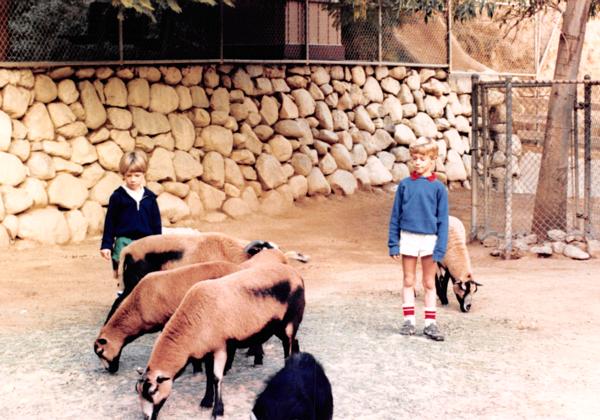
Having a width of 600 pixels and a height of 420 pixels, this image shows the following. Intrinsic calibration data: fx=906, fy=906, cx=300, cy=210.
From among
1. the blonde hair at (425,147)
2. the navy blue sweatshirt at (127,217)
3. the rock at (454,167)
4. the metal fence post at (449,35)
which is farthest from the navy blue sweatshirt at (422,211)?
the rock at (454,167)

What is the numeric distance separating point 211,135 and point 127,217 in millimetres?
6408

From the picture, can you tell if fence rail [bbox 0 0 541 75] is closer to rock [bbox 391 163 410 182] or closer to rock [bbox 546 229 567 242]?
rock [bbox 391 163 410 182]

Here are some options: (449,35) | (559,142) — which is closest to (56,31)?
(559,142)

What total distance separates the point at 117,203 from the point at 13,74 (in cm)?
491

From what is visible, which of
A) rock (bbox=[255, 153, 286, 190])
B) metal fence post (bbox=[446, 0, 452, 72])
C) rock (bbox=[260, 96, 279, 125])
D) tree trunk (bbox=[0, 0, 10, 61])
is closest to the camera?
tree trunk (bbox=[0, 0, 10, 61])

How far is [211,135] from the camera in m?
13.3

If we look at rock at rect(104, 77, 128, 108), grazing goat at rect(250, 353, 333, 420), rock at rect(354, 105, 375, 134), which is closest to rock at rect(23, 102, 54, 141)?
rock at rect(104, 77, 128, 108)

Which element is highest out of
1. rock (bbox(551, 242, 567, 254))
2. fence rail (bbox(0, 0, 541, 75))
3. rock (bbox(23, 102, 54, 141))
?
fence rail (bbox(0, 0, 541, 75))

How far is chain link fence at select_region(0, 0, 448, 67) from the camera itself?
12.0 metres

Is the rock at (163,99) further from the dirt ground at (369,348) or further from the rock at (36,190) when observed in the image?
the dirt ground at (369,348)

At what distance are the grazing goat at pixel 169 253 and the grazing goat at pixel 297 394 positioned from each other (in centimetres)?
244

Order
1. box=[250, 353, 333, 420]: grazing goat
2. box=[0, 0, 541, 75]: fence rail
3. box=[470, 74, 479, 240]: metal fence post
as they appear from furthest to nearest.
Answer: box=[0, 0, 541, 75]: fence rail < box=[470, 74, 479, 240]: metal fence post < box=[250, 353, 333, 420]: grazing goat

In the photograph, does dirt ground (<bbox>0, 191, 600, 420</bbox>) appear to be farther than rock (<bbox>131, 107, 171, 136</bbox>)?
No

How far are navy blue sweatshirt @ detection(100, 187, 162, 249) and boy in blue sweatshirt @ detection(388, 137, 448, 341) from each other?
1.87 metres
